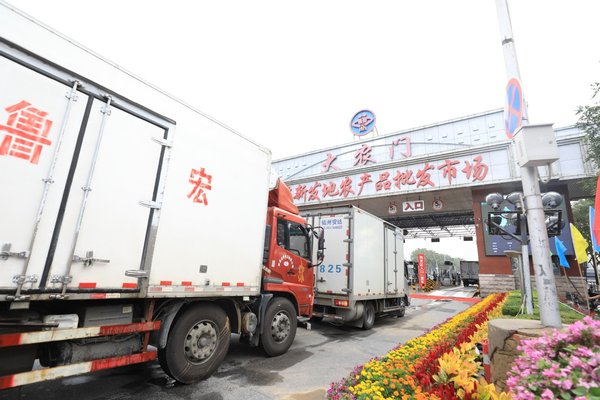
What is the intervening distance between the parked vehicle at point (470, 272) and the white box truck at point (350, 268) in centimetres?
2757

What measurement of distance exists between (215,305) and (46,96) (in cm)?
337

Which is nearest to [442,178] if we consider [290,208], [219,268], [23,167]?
[290,208]

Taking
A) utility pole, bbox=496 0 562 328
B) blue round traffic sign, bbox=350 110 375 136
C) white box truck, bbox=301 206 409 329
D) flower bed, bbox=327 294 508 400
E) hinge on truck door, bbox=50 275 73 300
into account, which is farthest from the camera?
blue round traffic sign, bbox=350 110 375 136

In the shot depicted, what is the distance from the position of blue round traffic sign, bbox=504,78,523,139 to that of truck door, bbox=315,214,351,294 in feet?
16.0

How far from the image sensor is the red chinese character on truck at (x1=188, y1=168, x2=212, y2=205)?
14.1ft

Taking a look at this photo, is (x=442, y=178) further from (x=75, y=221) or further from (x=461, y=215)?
(x=75, y=221)

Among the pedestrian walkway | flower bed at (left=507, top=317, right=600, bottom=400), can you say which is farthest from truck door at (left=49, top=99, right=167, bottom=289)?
the pedestrian walkway

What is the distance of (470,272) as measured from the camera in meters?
32.8

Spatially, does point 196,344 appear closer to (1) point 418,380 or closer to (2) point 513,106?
(1) point 418,380

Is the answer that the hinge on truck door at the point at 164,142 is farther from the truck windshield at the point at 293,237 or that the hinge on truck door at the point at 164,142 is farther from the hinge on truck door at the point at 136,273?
the truck windshield at the point at 293,237

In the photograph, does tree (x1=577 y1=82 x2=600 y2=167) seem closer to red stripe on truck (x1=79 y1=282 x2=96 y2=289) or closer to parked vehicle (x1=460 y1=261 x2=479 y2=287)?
red stripe on truck (x1=79 y1=282 x2=96 y2=289)

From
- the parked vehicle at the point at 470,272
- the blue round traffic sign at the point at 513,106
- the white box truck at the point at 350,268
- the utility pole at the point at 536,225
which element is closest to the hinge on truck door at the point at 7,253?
the utility pole at the point at 536,225

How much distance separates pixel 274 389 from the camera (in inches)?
167

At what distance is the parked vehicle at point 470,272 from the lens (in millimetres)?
32188
